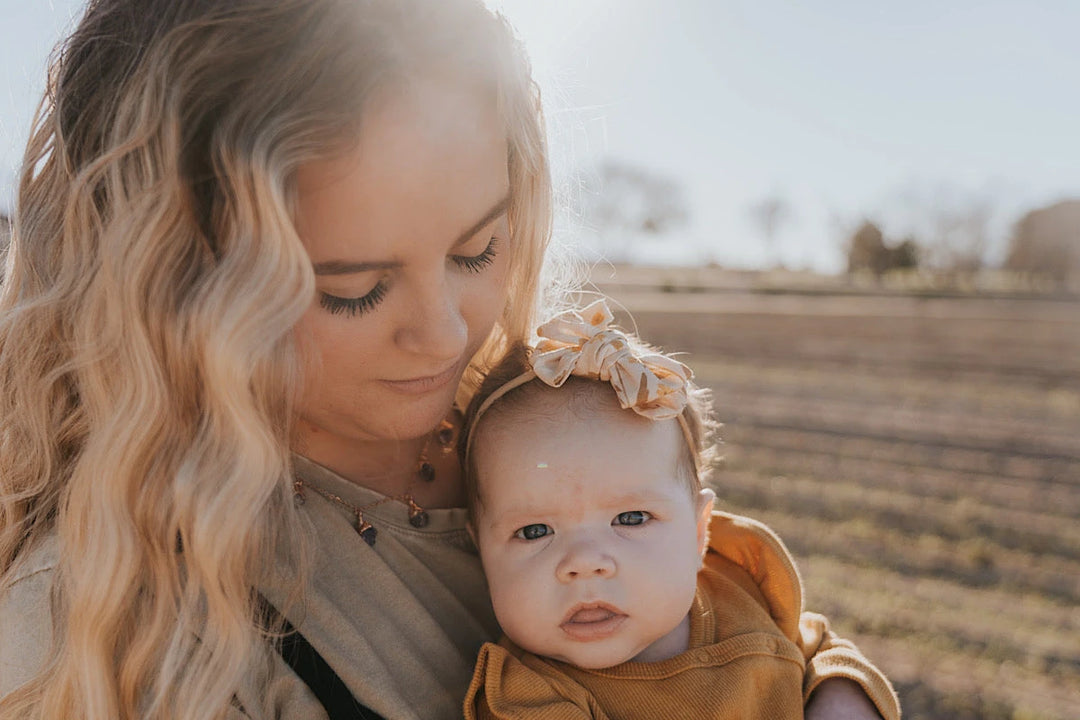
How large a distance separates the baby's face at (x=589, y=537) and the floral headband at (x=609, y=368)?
0.06 meters

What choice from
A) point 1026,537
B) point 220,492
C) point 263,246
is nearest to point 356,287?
point 263,246

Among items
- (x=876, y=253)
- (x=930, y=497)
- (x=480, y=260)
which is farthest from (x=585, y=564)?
(x=876, y=253)

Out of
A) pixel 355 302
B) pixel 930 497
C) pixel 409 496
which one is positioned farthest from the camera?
pixel 930 497

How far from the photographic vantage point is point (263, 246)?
1.51 metres

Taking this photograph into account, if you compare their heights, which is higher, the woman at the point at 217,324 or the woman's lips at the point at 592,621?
the woman at the point at 217,324

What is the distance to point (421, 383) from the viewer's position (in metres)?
1.78

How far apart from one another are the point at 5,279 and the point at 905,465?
23.1 feet

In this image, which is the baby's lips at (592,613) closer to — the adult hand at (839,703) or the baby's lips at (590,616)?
the baby's lips at (590,616)

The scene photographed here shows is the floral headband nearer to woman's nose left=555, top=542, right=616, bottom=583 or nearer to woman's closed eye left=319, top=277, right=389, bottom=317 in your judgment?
woman's nose left=555, top=542, right=616, bottom=583

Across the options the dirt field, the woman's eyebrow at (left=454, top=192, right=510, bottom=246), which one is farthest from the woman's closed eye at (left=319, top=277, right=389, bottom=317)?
the dirt field

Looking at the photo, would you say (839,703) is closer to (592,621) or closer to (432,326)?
(592,621)

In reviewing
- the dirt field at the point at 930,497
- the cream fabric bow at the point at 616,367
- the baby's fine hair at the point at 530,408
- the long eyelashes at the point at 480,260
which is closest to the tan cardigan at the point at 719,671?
the baby's fine hair at the point at 530,408

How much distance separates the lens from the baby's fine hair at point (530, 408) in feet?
6.37

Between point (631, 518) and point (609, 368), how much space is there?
280 mm
